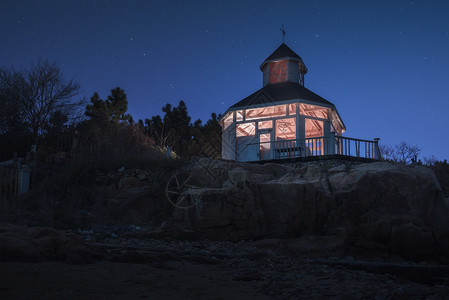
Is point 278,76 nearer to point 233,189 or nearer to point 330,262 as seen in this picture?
point 233,189

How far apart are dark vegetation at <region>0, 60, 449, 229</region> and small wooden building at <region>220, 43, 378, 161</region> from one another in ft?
12.0

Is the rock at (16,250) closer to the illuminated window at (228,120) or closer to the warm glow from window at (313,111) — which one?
the warm glow from window at (313,111)

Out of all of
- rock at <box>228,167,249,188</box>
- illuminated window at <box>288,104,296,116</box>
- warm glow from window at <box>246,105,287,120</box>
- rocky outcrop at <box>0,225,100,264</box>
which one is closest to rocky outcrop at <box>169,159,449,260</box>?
rock at <box>228,167,249,188</box>

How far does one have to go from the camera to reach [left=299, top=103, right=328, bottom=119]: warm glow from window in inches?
700

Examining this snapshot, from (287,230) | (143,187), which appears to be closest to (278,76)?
(143,187)

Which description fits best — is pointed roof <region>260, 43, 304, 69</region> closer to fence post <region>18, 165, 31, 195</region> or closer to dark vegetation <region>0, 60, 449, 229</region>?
dark vegetation <region>0, 60, 449, 229</region>

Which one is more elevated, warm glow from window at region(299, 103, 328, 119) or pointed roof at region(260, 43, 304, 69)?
pointed roof at region(260, 43, 304, 69)

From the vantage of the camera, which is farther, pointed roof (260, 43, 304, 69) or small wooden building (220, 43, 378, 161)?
pointed roof (260, 43, 304, 69)

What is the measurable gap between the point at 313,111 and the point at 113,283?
15.9 meters

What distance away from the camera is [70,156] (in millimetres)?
15000

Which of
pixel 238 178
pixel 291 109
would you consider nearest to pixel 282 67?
pixel 291 109

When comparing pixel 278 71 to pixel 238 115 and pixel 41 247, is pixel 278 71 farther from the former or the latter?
pixel 41 247

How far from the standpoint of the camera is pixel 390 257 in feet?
27.1

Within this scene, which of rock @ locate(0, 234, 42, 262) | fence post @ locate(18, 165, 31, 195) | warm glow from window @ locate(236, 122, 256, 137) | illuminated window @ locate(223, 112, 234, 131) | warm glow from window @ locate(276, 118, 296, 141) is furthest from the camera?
illuminated window @ locate(223, 112, 234, 131)
